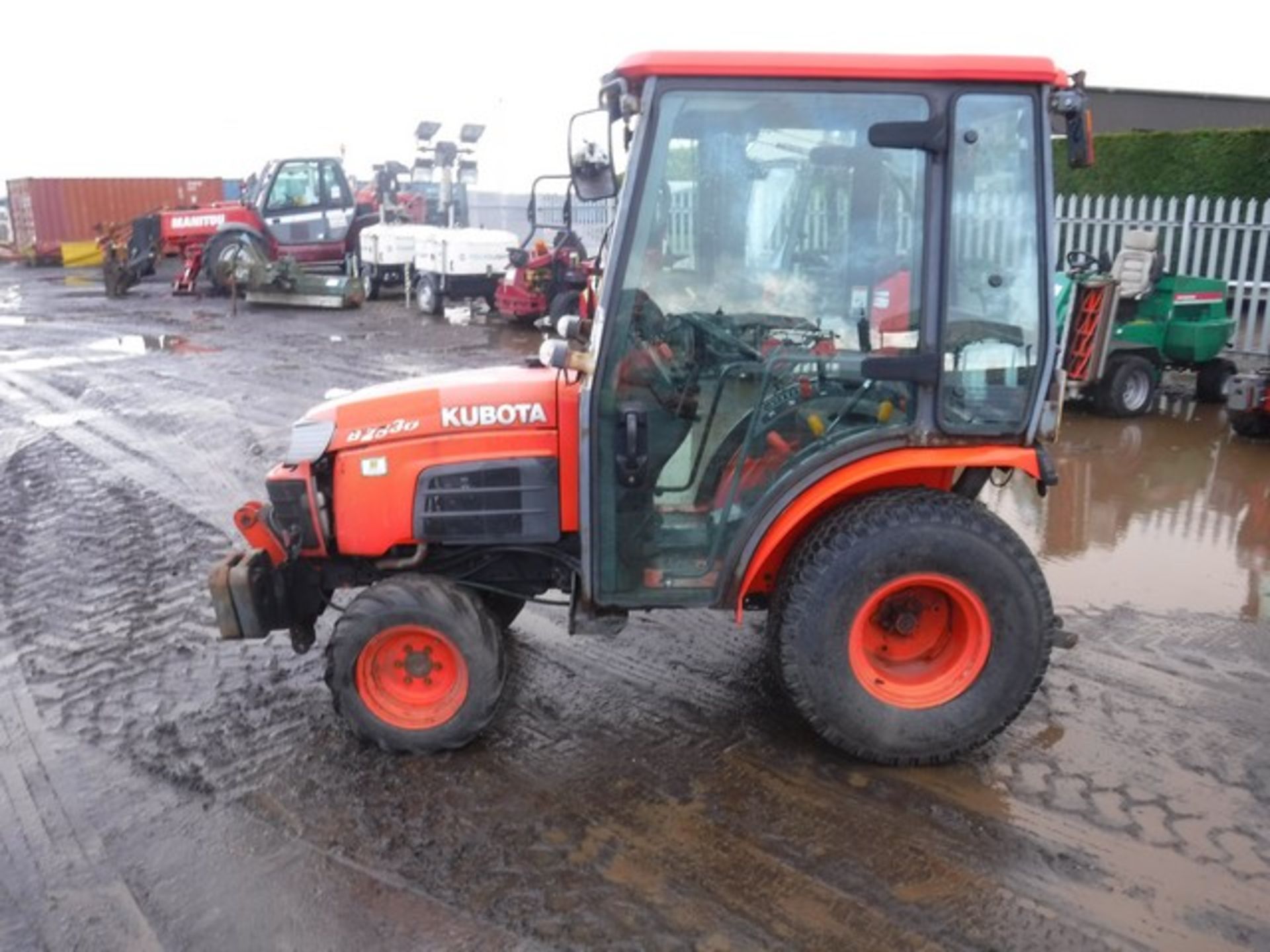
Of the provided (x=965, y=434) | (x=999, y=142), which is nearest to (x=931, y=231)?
(x=999, y=142)

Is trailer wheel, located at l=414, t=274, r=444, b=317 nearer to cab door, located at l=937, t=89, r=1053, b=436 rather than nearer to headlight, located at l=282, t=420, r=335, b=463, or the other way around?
headlight, located at l=282, t=420, r=335, b=463

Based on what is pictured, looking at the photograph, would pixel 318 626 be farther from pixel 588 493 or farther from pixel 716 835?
pixel 716 835

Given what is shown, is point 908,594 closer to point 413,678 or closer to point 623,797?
point 623,797

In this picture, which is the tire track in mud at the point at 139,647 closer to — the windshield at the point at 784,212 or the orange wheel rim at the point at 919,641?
the orange wheel rim at the point at 919,641

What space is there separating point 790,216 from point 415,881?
2.32 meters

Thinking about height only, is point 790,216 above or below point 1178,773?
above

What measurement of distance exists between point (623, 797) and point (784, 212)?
1.97 meters

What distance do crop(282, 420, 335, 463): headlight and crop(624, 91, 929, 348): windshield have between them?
128cm

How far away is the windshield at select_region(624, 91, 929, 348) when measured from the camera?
331 centimetres

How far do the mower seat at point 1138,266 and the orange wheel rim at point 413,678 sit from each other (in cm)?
771

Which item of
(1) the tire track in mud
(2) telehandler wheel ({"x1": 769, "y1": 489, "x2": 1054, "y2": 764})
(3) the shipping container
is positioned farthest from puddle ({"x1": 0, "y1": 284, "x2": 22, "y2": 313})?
(2) telehandler wheel ({"x1": 769, "y1": 489, "x2": 1054, "y2": 764})

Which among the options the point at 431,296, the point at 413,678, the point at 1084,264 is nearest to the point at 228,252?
the point at 431,296

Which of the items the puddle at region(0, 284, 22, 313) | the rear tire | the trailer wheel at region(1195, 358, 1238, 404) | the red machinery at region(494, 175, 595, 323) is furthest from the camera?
the puddle at region(0, 284, 22, 313)

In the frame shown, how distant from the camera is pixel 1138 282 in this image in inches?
368
